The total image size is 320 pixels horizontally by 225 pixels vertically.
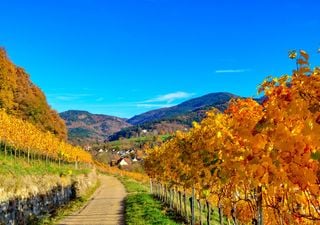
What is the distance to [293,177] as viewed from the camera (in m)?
5.36

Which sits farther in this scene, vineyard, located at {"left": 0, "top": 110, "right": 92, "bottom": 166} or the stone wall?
vineyard, located at {"left": 0, "top": 110, "right": 92, "bottom": 166}

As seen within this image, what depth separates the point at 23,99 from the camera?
241ft

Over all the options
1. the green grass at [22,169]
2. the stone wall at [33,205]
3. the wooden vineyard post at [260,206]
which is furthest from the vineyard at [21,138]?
the wooden vineyard post at [260,206]

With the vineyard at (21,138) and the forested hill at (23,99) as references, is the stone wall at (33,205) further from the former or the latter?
the forested hill at (23,99)

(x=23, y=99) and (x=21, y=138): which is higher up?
(x=23, y=99)

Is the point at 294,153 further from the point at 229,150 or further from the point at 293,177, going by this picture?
the point at 229,150

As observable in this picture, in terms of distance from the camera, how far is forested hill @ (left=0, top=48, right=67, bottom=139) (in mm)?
63875

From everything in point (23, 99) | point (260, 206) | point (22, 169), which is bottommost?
point (260, 206)

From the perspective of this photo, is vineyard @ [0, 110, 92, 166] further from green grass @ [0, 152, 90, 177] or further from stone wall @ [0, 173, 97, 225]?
stone wall @ [0, 173, 97, 225]

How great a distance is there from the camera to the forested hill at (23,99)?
63875 mm

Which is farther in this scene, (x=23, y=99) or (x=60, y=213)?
(x=23, y=99)

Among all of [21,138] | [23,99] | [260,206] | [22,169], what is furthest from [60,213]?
[23,99]

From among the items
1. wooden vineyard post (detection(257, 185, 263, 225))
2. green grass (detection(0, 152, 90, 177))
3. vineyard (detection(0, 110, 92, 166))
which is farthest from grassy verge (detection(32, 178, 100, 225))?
wooden vineyard post (detection(257, 185, 263, 225))

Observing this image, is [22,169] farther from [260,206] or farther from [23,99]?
[23,99]
